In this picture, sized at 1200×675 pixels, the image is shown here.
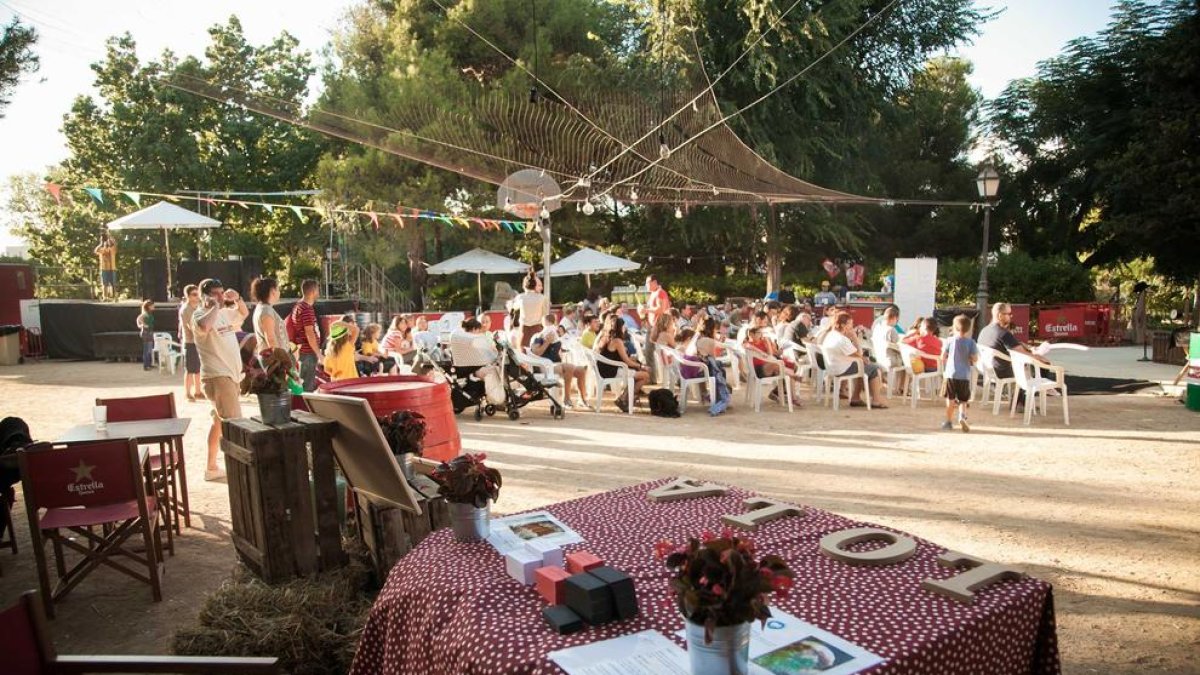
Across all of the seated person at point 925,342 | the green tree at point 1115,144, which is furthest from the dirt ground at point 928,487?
the green tree at point 1115,144

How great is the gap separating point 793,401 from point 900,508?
4.53 meters

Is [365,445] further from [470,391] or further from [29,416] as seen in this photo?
[29,416]

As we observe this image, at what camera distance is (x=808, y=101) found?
66.1 ft

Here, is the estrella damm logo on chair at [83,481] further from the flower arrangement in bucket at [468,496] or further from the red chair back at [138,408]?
the flower arrangement in bucket at [468,496]

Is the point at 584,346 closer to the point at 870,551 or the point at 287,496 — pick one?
the point at 287,496

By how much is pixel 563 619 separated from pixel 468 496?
67 cm

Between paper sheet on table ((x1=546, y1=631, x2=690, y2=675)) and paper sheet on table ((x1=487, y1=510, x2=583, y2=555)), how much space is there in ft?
1.82

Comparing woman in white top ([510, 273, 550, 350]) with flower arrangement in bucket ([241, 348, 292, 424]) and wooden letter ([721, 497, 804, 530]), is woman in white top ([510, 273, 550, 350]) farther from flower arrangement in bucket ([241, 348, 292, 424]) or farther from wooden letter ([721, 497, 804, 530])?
wooden letter ([721, 497, 804, 530])

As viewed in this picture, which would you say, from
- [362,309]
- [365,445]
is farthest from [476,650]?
[362,309]

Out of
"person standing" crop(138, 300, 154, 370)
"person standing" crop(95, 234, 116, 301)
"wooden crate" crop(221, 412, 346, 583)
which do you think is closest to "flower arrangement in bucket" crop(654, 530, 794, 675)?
"wooden crate" crop(221, 412, 346, 583)

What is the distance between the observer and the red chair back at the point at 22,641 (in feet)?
5.92

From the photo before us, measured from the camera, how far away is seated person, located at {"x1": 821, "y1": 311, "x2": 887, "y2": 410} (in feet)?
29.5

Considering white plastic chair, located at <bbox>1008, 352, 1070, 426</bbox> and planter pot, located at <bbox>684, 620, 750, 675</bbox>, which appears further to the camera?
A: white plastic chair, located at <bbox>1008, 352, 1070, 426</bbox>

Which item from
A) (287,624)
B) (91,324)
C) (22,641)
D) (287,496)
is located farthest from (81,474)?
(91,324)
